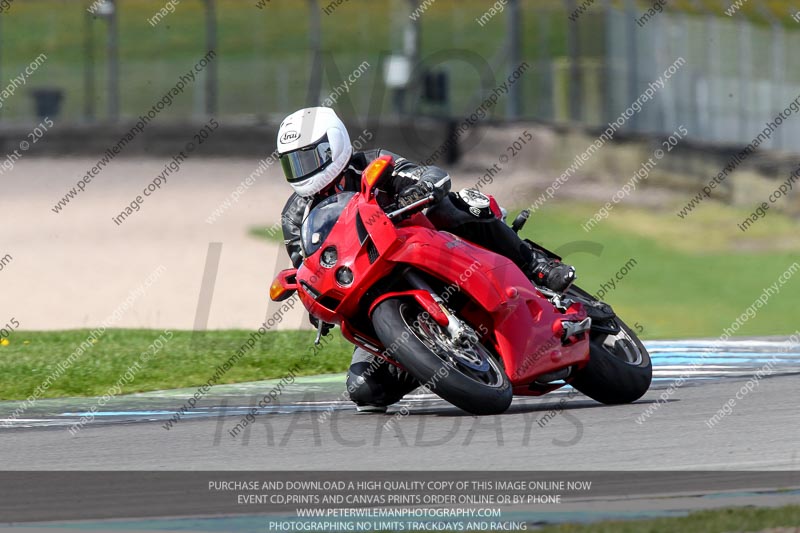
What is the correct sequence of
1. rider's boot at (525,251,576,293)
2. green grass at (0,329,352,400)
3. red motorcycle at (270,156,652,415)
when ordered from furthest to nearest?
1. green grass at (0,329,352,400)
2. rider's boot at (525,251,576,293)
3. red motorcycle at (270,156,652,415)

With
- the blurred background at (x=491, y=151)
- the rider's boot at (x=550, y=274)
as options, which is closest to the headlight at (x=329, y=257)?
the rider's boot at (x=550, y=274)

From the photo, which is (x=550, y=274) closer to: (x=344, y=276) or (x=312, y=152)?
(x=344, y=276)

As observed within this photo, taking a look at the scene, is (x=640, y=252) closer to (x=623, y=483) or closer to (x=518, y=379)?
(x=518, y=379)

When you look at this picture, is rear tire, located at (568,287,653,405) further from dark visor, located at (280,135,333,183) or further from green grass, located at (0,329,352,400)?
green grass, located at (0,329,352,400)

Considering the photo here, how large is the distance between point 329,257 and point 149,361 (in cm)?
424

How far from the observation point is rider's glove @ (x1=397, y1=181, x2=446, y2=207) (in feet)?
26.1

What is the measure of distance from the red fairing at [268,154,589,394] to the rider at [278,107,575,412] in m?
0.22

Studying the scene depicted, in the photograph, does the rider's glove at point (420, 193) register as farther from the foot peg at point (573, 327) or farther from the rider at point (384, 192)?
the foot peg at point (573, 327)

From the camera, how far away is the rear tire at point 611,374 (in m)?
8.54

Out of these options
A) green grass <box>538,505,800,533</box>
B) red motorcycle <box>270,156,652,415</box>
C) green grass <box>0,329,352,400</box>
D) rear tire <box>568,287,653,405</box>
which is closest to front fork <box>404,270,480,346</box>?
red motorcycle <box>270,156,652,415</box>

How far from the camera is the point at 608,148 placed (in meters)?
28.5

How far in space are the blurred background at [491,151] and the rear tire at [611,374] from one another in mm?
7717


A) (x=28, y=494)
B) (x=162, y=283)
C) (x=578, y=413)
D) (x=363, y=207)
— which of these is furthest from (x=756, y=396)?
(x=162, y=283)

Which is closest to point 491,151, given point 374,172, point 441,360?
point 374,172
